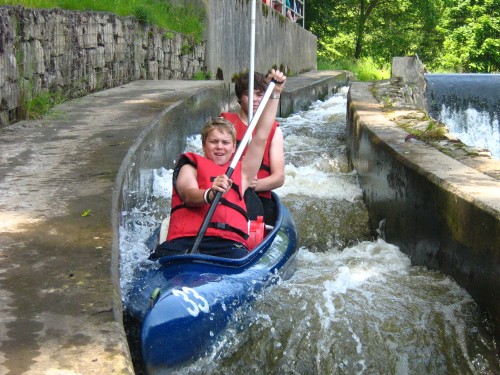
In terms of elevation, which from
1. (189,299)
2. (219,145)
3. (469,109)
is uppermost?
(219,145)

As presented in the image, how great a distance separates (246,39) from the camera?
16.1 m

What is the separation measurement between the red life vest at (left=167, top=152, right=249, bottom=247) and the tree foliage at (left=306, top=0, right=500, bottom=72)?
28387mm

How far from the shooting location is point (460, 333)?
3748mm

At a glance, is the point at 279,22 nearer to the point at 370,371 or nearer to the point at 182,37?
the point at 182,37

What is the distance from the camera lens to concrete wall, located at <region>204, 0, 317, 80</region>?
1334 centimetres

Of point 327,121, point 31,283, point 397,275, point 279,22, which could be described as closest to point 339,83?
point 279,22

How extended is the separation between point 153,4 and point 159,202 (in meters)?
6.73

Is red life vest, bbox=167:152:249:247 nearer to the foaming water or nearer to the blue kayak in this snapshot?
the blue kayak

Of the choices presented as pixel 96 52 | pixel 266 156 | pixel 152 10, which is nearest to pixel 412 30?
pixel 152 10

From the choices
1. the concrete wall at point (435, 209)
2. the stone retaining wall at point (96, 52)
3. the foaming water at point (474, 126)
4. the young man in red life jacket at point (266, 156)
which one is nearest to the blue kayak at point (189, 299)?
the young man in red life jacket at point (266, 156)

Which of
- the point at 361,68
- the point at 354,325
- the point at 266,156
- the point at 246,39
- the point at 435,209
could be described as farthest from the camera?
the point at 361,68

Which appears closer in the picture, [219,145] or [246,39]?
[219,145]

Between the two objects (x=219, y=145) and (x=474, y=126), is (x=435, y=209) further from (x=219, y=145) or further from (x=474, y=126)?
(x=474, y=126)

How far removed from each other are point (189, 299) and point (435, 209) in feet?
5.99
